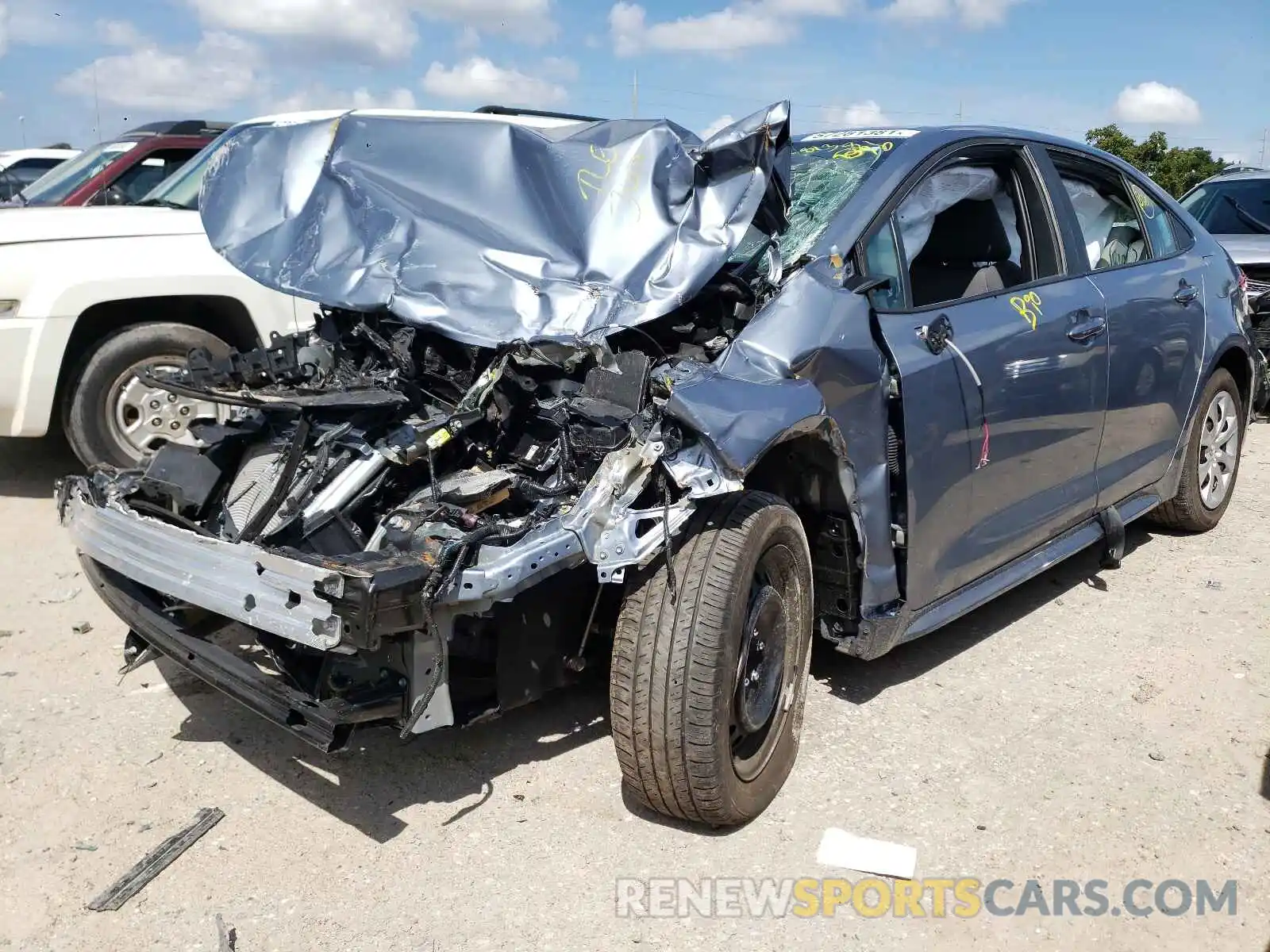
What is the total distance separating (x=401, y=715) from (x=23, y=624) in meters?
2.55

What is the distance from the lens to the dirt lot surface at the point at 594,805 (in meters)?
2.65

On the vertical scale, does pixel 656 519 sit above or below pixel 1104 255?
below

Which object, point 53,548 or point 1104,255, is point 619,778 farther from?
point 53,548

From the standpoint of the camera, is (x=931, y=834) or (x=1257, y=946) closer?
(x=1257, y=946)

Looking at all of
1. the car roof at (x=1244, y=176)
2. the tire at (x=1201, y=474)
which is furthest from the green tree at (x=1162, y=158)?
the tire at (x=1201, y=474)

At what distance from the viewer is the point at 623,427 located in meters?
2.84

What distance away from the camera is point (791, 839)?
3004 millimetres

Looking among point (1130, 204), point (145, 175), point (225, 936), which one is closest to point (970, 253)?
point (1130, 204)

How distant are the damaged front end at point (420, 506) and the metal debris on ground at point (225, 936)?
498mm

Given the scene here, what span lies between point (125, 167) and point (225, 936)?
6443 millimetres

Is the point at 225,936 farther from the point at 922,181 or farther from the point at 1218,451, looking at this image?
the point at 1218,451

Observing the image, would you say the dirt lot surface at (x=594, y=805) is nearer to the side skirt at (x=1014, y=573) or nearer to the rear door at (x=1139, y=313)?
the side skirt at (x=1014, y=573)

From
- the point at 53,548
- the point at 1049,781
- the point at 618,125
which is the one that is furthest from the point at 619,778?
the point at 53,548

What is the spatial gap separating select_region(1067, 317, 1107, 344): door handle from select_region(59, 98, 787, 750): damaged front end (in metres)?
1.34
